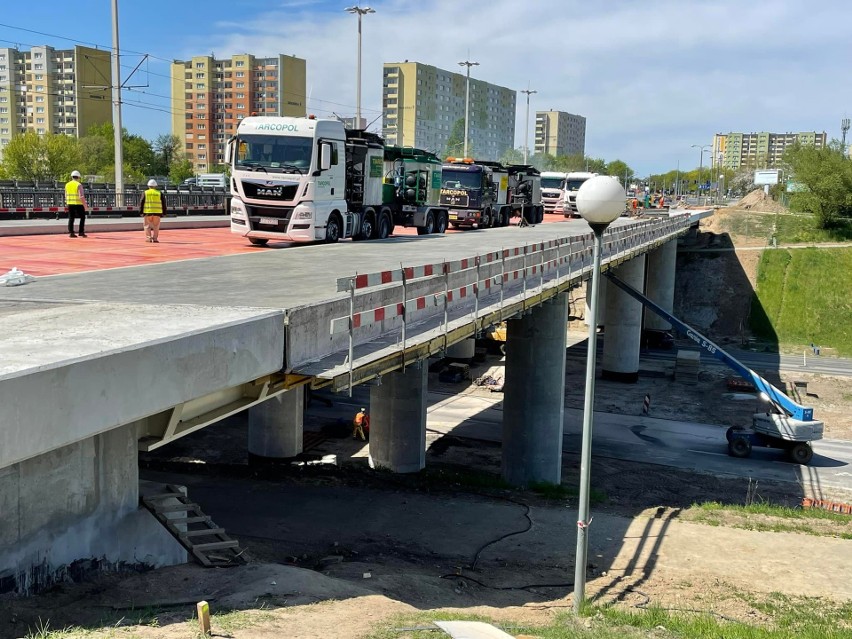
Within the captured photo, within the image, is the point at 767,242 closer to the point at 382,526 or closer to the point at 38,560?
the point at 382,526

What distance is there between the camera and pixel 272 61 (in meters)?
133

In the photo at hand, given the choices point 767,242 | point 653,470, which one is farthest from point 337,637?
point 767,242

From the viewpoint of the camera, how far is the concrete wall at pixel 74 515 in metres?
6.73

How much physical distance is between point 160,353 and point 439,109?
5513 inches

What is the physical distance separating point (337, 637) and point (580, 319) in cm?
4457

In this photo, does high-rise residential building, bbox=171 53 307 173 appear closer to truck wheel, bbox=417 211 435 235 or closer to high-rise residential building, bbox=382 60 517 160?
high-rise residential building, bbox=382 60 517 160

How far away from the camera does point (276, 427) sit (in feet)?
70.2

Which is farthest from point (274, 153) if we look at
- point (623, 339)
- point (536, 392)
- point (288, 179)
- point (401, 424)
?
point (623, 339)

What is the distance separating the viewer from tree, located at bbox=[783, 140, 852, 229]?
66750 millimetres

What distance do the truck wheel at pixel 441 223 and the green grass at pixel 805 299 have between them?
24924mm

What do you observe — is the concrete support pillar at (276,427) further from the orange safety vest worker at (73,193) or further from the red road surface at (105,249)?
the orange safety vest worker at (73,193)

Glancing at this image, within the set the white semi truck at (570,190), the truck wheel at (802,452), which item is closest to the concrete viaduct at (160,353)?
the truck wheel at (802,452)

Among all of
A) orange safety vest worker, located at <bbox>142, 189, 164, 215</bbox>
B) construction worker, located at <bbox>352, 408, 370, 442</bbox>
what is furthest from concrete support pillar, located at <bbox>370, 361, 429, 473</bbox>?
orange safety vest worker, located at <bbox>142, 189, 164, 215</bbox>

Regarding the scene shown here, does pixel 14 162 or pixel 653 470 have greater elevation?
pixel 14 162
